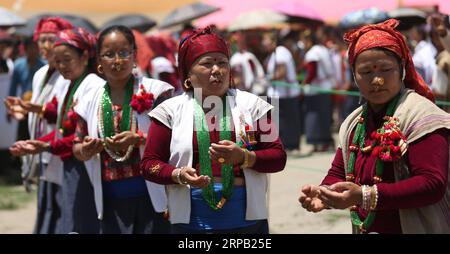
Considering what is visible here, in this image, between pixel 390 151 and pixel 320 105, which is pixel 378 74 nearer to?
pixel 390 151

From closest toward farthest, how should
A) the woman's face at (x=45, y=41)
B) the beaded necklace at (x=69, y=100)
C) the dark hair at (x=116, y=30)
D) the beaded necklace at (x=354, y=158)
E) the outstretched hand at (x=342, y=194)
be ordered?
the outstretched hand at (x=342, y=194) → the beaded necklace at (x=354, y=158) → the dark hair at (x=116, y=30) → the beaded necklace at (x=69, y=100) → the woman's face at (x=45, y=41)

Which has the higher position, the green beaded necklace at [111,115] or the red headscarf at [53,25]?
the red headscarf at [53,25]

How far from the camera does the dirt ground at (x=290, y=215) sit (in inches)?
304

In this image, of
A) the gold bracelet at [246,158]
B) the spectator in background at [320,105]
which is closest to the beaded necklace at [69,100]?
the gold bracelet at [246,158]

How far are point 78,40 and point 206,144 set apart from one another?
213cm

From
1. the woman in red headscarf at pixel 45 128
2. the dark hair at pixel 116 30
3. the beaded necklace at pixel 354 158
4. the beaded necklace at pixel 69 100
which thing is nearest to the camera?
the beaded necklace at pixel 354 158

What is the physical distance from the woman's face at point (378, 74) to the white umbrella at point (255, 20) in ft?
32.3

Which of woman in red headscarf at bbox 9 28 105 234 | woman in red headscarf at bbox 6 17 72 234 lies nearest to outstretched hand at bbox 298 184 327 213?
woman in red headscarf at bbox 9 28 105 234

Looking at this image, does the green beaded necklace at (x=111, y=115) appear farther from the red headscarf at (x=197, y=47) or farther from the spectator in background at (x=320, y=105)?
the spectator in background at (x=320, y=105)

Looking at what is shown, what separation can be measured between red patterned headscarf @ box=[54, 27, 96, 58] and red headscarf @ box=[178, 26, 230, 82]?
178 centimetres

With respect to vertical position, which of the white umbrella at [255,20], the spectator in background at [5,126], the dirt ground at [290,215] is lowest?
the dirt ground at [290,215]

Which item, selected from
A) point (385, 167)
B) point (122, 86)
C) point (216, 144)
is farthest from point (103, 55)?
point (385, 167)

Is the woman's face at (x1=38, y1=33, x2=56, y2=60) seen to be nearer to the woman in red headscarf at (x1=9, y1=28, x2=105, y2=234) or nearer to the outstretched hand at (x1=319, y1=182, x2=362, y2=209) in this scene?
the woman in red headscarf at (x1=9, y1=28, x2=105, y2=234)
